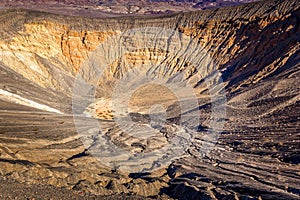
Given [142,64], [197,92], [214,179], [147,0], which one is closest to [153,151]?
[214,179]

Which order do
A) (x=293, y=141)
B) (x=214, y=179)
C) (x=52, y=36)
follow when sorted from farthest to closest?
(x=52, y=36), (x=293, y=141), (x=214, y=179)

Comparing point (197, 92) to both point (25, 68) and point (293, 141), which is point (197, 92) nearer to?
point (25, 68)

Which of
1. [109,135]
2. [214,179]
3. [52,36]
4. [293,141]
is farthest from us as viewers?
[52,36]

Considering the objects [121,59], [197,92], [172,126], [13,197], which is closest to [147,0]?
[121,59]

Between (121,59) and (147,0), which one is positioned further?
(147,0)

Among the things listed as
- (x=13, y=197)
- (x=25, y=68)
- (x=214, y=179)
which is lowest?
(x=13, y=197)

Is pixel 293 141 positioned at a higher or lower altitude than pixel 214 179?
higher
